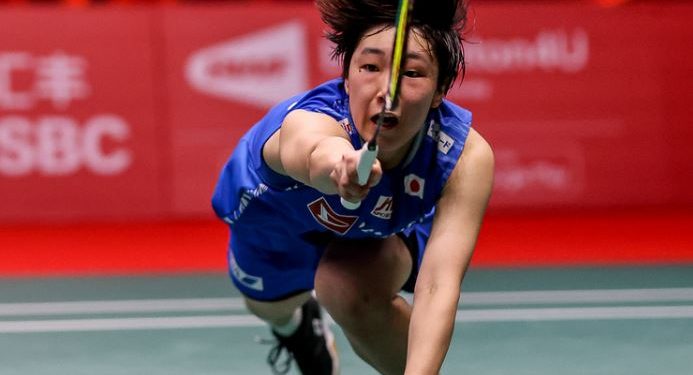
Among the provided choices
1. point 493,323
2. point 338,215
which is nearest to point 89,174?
point 493,323

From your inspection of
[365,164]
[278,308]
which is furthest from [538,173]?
[365,164]

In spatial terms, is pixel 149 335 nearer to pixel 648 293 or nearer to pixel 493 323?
pixel 493 323

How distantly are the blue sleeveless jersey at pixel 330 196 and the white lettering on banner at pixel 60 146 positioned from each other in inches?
170

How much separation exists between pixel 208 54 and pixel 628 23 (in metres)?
2.64

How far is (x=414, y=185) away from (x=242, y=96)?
16.6ft

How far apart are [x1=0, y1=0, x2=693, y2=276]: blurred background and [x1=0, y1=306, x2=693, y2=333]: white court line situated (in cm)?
206

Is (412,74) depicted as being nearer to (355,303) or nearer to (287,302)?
(355,303)

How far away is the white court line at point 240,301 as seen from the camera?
19.8ft

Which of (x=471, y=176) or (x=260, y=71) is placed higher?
(x=471, y=176)

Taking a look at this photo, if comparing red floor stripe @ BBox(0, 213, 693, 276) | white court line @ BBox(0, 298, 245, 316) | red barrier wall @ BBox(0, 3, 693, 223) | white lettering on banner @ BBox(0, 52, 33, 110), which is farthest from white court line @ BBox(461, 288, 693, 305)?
white lettering on banner @ BBox(0, 52, 33, 110)

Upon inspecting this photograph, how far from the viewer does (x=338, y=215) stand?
11.5ft

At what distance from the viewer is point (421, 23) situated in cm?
322

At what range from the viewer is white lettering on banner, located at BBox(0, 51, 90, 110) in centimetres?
813

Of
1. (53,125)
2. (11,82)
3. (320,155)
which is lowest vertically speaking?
(53,125)
